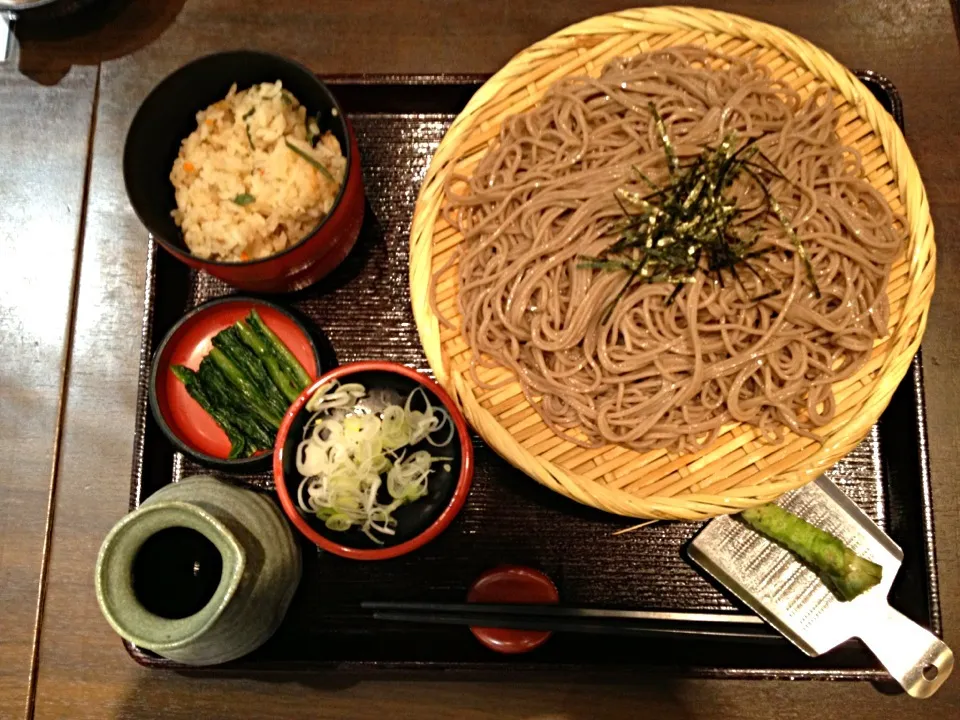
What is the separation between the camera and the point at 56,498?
7.78ft

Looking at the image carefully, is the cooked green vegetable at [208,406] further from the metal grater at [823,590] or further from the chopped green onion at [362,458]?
the metal grater at [823,590]

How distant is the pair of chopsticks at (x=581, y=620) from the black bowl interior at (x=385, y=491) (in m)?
0.21

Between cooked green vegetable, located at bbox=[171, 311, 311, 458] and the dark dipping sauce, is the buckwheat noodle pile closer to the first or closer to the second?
cooked green vegetable, located at bbox=[171, 311, 311, 458]

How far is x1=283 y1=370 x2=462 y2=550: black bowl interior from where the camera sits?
2.09 m

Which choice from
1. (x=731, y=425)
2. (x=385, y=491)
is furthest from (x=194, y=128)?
(x=731, y=425)

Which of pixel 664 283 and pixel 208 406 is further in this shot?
pixel 208 406

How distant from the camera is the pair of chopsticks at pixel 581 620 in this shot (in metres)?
1.99

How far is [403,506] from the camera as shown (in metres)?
2.14

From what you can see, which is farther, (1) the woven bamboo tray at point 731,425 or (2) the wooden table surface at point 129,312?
(2) the wooden table surface at point 129,312

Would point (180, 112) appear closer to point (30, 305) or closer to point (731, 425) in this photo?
point (30, 305)

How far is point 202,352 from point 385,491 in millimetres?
845

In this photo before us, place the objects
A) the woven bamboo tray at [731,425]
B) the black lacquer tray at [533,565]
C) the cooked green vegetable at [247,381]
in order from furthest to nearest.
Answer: the cooked green vegetable at [247,381]
the black lacquer tray at [533,565]
the woven bamboo tray at [731,425]

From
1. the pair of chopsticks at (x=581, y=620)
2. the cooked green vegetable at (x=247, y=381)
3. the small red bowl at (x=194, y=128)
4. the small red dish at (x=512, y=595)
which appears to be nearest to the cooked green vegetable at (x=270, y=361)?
the cooked green vegetable at (x=247, y=381)

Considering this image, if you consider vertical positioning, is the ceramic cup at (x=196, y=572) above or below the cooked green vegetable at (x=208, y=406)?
below
